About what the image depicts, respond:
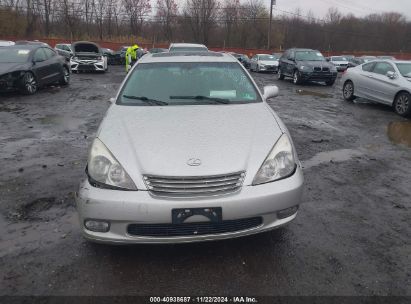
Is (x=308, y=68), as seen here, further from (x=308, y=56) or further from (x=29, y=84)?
(x=29, y=84)

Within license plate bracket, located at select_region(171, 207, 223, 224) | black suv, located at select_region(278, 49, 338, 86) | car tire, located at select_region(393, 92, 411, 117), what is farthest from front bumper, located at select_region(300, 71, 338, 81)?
license plate bracket, located at select_region(171, 207, 223, 224)

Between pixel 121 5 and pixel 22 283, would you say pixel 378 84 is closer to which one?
pixel 22 283

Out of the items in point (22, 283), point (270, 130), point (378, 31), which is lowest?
point (22, 283)

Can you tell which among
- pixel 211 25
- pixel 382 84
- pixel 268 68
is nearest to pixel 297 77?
pixel 382 84

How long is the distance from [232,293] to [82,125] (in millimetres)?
6145

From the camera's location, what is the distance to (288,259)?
9.62 ft

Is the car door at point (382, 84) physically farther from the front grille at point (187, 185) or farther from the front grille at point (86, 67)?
the front grille at point (86, 67)

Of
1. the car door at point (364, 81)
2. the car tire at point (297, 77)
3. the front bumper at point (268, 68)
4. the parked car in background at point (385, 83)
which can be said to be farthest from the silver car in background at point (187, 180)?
the front bumper at point (268, 68)

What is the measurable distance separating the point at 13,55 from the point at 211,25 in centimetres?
5924

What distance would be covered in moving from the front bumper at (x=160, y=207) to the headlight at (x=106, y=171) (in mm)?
61

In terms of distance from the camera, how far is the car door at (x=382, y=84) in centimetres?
971

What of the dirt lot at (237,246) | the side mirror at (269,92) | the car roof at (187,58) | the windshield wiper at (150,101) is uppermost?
the car roof at (187,58)

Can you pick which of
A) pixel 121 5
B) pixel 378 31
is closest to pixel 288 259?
pixel 121 5

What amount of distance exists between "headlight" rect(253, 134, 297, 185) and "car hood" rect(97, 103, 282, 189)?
0.15ft
